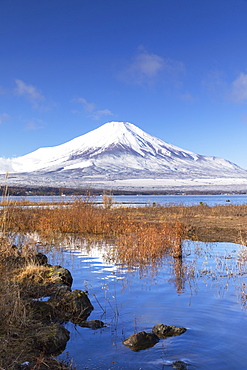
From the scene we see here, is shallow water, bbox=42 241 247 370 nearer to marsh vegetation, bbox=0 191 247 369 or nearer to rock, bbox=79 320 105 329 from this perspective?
rock, bbox=79 320 105 329

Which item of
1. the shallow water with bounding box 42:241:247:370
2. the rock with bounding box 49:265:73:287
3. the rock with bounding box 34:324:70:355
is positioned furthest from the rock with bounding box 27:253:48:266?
the rock with bounding box 34:324:70:355

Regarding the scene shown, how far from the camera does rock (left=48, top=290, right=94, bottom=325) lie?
8.38 meters

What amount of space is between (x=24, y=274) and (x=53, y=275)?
0.77m

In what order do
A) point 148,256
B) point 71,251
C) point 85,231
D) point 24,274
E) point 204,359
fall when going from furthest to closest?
1. point 85,231
2. point 71,251
3. point 148,256
4. point 24,274
5. point 204,359

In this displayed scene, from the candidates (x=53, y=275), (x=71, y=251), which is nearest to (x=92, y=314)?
(x=53, y=275)

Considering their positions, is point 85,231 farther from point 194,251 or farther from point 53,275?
point 53,275

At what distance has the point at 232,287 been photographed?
35.8 feet

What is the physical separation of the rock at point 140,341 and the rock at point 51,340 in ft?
3.65

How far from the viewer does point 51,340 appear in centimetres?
671

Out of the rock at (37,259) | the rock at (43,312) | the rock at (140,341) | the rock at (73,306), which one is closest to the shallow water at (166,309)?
the rock at (140,341)

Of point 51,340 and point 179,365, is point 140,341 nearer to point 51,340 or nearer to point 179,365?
point 179,365

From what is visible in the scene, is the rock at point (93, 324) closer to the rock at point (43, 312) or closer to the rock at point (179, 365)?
the rock at point (43, 312)

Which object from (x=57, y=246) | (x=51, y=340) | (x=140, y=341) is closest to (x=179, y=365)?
(x=140, y=341)

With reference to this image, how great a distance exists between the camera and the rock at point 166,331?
7453 mm
